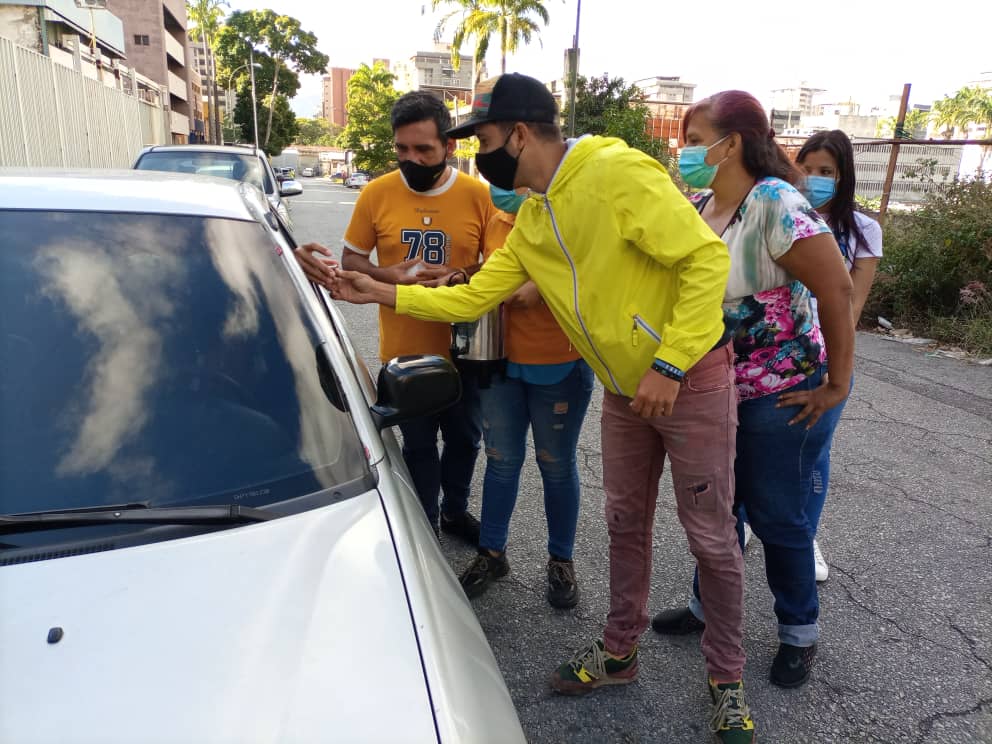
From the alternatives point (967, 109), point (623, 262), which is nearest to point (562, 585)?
point (623, 262)

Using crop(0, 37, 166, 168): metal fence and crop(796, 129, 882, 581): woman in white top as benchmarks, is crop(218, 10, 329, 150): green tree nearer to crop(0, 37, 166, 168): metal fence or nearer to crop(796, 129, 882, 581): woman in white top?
crop(0, 37, 166, 168): metal fence

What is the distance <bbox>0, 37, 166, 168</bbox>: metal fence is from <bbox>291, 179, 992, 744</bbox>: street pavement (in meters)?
9.44

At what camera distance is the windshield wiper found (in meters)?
1.38

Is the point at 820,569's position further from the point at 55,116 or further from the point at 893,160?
the point at 55,116

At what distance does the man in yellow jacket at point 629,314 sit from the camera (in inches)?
74.9

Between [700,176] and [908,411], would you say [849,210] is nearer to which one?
[700,176]

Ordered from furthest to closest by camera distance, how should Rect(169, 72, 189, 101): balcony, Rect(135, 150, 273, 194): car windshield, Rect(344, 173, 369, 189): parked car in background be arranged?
Rect(344, 173, 369, 189): parked car in background < Rect(169, 72, 189, 101): balcony < Rect(135, 150, 273, 194): car windshield

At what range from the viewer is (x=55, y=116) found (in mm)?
13898

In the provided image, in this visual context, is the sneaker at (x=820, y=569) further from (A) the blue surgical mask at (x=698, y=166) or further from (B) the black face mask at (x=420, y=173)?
(B) the black face mask at (x=420, y=173)

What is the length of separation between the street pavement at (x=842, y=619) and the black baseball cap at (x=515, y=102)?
72.2 inches

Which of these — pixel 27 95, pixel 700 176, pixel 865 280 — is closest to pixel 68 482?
pixel 700 176

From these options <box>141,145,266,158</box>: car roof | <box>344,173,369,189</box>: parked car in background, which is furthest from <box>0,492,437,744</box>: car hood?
<box>344,173,369,189</box>: parked car in background

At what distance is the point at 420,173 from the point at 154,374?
60.2 inches

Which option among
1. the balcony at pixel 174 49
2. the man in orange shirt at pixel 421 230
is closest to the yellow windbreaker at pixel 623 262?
the man in orange shirt at pixel 421 230
